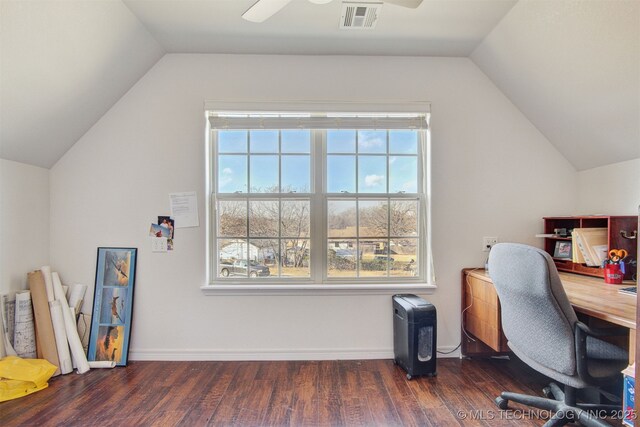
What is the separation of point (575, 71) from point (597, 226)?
3.88 ft

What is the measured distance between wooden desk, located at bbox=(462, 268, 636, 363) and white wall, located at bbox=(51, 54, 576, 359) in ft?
0.41

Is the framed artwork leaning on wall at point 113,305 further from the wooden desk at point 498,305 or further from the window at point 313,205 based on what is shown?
the wooden desk at point 498,305

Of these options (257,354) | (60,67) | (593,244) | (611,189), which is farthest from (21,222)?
(611,189)

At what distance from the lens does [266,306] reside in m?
2.61

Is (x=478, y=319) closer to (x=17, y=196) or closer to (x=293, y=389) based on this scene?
(x=293, y=389)

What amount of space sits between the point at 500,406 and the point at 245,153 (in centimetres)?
264

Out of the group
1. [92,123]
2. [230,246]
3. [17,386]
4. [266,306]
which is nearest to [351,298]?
[266,306]

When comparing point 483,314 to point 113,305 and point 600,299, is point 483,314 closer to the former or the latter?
point 600,299

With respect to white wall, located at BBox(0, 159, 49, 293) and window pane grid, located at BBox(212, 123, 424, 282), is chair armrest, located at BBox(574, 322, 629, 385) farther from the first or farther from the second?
white wall, located at BBox(0, 159, 49, 293)

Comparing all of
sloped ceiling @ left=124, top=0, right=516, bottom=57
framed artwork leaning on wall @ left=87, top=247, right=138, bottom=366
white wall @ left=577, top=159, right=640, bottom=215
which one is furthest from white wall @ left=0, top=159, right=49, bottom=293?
white wall @ left=577, top=159, right=640, bottom=215

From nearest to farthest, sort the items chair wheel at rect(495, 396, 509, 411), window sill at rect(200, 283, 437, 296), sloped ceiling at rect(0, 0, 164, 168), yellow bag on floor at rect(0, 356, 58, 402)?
sloped ceiling at rect(0, 0, 164, 168), chair wheel at rect(495, 396, 509, 411), yellow bag on floor at rect(0, 356, 58, 402), window sill at rect(200, 283, 437, 296)

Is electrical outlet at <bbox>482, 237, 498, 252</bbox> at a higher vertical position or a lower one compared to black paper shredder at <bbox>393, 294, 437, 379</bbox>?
higher

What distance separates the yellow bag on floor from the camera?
6.68 feet

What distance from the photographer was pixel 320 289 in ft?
8.50
